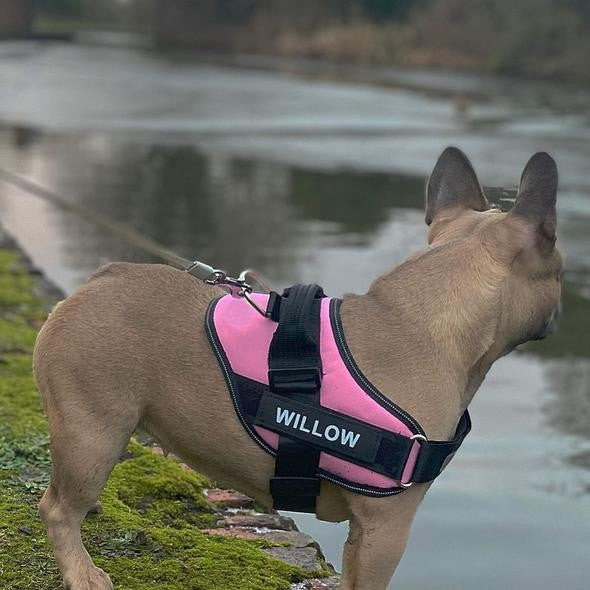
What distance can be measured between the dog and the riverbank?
411 millimetres

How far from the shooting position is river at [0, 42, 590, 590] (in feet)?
18.6

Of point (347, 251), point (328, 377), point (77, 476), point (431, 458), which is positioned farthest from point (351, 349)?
point (347, 251)

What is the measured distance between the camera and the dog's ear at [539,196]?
3.40 meters

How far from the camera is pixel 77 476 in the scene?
3479mm

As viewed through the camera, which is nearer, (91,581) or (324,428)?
(324,428)

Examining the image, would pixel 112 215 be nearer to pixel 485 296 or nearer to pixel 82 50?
pixel 485 296

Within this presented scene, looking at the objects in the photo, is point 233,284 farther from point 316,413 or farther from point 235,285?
point 316,413

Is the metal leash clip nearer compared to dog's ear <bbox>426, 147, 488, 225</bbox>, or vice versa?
the metal leash clip

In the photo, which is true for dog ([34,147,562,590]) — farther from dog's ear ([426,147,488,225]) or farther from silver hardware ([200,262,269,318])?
dog's ear ([426,147,488,225])

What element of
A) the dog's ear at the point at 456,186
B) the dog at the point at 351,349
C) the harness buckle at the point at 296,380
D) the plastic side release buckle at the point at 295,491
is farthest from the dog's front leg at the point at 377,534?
the dog's ear at the point at 456,186

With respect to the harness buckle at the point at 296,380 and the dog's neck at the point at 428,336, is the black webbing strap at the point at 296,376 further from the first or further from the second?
the dog's neck at the point at 428,336

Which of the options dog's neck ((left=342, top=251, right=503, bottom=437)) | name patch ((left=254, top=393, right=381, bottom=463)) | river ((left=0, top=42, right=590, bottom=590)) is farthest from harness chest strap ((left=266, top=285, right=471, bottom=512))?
river ((left=0, top=42, right=590, bottom=590))

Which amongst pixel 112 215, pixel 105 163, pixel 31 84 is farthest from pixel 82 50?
pixel 112 215

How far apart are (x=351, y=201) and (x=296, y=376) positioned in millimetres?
12044
